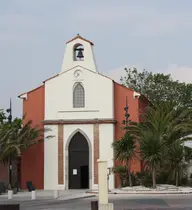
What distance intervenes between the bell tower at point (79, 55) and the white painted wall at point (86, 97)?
0.78 metres

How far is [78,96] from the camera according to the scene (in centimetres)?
4653

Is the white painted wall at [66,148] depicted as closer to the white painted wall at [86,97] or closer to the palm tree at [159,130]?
the white painted wall at [86,97]

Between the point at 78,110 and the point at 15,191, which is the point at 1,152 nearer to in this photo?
the point at 15,191

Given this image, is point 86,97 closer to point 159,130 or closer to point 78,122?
point 78,122

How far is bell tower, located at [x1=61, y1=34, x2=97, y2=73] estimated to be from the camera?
154ft

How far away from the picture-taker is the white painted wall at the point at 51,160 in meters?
45.3

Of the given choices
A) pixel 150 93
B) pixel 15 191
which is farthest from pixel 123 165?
pixel 150 93

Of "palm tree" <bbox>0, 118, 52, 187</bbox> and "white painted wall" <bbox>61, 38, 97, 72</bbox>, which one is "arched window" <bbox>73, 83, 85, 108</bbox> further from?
"palm tree" <bbox>0, 118, 52, 187</bbox>

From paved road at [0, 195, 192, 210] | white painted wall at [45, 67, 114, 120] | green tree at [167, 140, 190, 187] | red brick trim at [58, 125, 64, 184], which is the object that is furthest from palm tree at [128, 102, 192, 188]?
paved road at [0, 195, 192, 210]

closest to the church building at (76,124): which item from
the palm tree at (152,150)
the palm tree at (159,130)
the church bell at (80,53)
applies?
the church bell at (80,53)

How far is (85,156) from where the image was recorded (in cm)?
4609

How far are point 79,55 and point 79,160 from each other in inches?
360

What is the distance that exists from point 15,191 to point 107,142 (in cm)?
898

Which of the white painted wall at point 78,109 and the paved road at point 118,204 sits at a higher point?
the white painted wall at point 78,109
